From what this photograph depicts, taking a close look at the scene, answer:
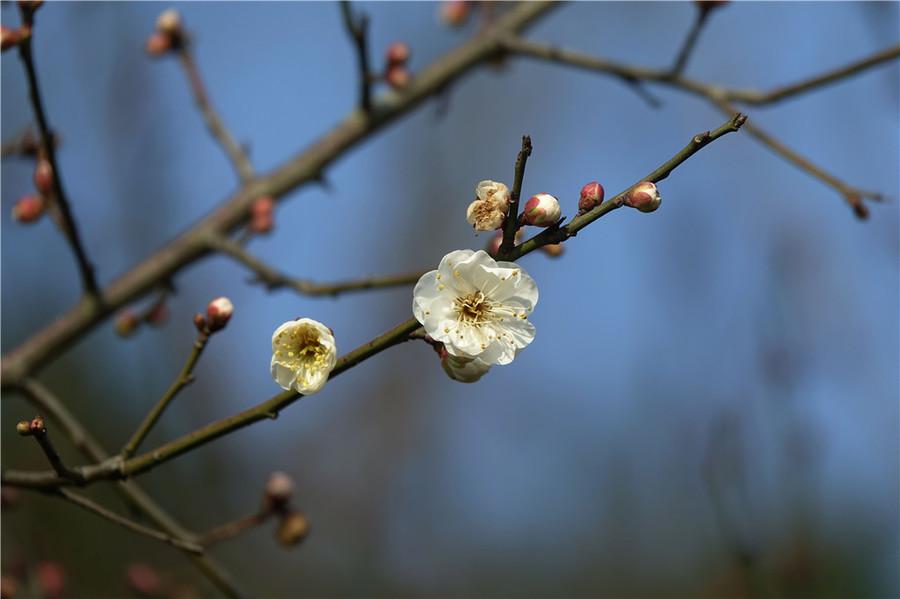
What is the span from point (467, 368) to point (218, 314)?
487mm

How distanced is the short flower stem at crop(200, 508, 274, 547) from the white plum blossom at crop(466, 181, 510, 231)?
3.15ft

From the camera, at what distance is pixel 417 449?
20.7 feet

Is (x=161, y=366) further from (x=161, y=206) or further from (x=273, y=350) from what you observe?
(x=273, y=350)

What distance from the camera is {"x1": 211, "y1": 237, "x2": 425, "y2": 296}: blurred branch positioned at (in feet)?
6.20

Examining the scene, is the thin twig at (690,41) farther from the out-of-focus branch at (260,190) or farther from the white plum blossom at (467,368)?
the white plum blossom at (467,368)

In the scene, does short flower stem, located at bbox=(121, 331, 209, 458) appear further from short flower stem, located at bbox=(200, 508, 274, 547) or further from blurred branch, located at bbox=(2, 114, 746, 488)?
short flower stem, located at bbox=(200, 508, 274, 547)

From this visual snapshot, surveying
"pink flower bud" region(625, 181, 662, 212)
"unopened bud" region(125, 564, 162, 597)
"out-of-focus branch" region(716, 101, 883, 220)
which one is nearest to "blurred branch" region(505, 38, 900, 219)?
"out-of-focus branch" region(716, 101, 883, 220)

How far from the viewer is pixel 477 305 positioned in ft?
4.10

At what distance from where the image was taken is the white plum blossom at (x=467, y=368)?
116cm

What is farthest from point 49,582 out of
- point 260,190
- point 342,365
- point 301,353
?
point 342,365

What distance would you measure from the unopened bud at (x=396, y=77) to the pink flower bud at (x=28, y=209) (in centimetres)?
103

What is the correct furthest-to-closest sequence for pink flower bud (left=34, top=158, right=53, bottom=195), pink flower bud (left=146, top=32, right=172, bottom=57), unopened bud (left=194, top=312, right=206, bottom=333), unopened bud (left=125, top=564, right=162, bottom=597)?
pink flower bud (left=146, top=32, right=172, bottom=57) → unopened bud (left=125, top=564, right=162, bottom=597) → pink flower bud (left=34, top=158, right=53, bottom=195) → unopened bud (left=194, top=312, right=206, bottom=333)

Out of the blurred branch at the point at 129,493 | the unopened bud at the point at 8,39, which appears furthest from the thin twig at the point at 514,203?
the unopened bud at the point at 8,39

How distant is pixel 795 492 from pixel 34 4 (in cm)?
256
